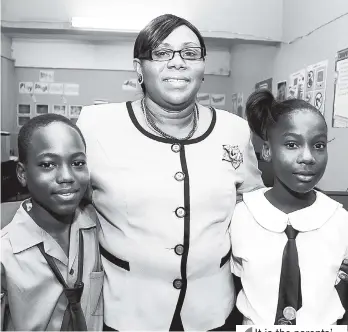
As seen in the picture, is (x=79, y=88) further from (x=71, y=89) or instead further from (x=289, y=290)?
(x=289, y=290)

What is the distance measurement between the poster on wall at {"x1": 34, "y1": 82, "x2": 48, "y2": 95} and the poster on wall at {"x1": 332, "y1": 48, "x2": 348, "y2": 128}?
72cm

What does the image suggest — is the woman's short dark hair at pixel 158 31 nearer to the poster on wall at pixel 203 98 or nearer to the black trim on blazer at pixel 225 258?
the poster on wall at pixel 203 98

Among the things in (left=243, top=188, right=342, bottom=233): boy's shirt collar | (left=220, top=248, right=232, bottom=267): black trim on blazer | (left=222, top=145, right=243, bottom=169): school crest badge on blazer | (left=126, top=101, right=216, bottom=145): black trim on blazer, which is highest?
(left=126, top=101, right=216, bottom=145): black trim on blazer

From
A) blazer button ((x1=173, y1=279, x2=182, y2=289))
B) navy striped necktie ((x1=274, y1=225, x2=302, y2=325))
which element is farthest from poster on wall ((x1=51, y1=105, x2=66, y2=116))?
navy striped necktie ((x1=274, y1=225, x2=302, y2=325))

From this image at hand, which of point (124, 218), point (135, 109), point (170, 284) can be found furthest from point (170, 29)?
point (170, 284)

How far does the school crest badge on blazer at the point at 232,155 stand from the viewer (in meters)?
0.87

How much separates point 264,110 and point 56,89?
0.52 metres

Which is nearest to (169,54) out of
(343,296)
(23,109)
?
(23,109)

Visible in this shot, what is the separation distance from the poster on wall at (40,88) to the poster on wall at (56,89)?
0.01 meters

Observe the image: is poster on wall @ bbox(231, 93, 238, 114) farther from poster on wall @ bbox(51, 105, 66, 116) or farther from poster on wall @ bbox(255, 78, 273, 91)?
poster on wall @ bbox(51, 105, 66, 116)

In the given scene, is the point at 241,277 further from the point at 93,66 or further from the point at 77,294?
the point at 93,66

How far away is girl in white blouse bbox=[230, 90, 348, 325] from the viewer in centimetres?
79

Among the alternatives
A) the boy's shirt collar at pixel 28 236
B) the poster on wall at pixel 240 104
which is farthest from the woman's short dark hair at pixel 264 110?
the boy's shirt collar at pixel 28 236

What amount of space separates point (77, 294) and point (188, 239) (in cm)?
24
